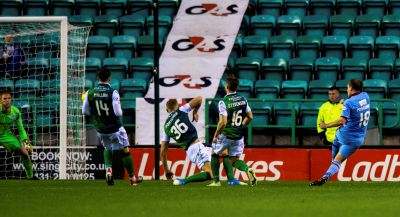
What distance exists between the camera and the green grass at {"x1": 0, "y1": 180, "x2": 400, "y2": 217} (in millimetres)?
11532

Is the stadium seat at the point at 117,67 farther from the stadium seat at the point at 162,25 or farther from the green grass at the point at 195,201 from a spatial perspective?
the green grass at the point at 195,201

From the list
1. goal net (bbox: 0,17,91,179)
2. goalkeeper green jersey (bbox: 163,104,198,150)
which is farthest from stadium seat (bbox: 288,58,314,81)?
goalkeeper green jersey (bbox: 163,104,198,150)

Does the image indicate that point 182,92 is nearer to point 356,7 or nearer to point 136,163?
point 136,163

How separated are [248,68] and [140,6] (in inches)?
170

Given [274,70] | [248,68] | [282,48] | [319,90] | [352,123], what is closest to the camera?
[352,123]

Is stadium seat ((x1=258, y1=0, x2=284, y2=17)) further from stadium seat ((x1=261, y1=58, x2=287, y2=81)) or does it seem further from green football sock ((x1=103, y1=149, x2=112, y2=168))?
green football sock ((x1=103, y1=149, x2=112, y2=168))

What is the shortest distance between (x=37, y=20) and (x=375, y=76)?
7.72 m

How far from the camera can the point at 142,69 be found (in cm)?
2578

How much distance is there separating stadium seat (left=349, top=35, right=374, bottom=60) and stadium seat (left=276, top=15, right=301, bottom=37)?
4.87 feet

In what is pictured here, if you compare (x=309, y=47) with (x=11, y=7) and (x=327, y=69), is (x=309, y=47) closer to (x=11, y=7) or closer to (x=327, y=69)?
(x=327, y=69)

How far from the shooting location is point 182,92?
25031 mm

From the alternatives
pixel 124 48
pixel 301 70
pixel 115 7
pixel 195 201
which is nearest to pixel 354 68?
pixel 301 70

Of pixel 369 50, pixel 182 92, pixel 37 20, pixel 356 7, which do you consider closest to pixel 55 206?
pixel 37 20

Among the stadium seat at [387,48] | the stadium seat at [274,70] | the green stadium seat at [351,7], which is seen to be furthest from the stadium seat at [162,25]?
the stadium seat at [387,48]
